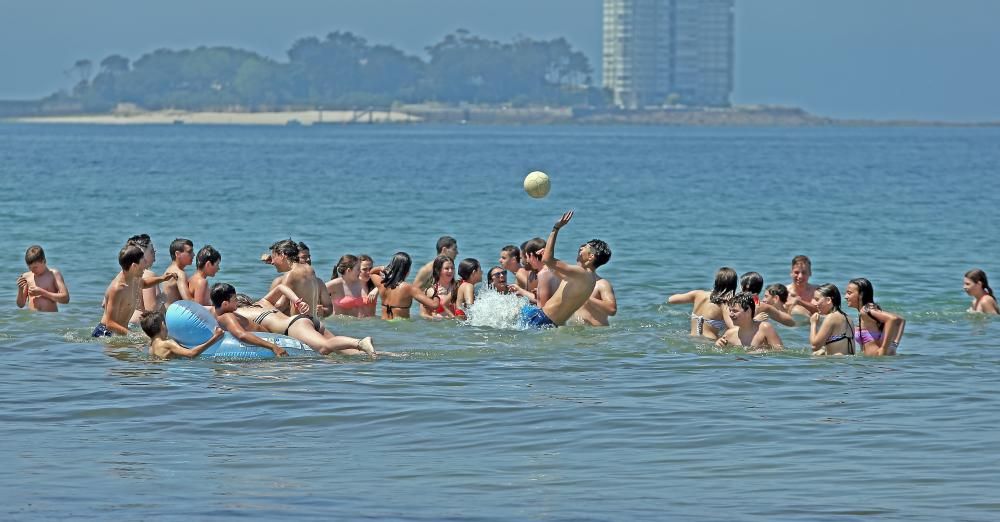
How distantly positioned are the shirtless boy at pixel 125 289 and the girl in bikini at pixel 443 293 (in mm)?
3656

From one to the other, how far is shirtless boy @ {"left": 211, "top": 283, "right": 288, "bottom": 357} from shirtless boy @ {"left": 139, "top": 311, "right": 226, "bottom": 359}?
0.13m

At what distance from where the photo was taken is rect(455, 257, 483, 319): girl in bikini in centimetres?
A: 1778

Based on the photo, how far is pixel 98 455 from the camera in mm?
10719

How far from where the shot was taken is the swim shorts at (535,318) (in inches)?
666

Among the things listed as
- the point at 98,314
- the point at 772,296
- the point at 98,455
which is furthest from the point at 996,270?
the point at 98,455

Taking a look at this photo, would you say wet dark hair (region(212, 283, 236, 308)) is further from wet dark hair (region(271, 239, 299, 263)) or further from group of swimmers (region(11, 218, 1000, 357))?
wet dark hair (region(271, 239, 299, 263))

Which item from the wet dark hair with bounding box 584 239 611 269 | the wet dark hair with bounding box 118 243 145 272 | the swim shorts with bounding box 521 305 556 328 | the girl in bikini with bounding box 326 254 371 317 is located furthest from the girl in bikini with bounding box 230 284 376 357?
the wet dark hair with bounding box 584 239 611 269

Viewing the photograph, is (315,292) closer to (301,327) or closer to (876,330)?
(301,327)

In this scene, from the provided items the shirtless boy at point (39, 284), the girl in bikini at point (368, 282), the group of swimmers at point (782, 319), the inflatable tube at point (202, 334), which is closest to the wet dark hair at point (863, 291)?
the group of swimmers at point (782, 319)

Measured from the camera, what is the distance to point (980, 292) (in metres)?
18.5

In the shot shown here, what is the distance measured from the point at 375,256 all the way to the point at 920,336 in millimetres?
15485

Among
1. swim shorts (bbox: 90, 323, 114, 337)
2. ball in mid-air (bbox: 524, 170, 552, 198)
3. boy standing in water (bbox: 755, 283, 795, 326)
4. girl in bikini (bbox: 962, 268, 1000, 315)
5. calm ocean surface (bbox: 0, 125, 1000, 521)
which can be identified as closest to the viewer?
calm ocean surface (bbox: 0, 125, 1000, 521)

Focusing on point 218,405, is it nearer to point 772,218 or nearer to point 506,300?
point 506,300

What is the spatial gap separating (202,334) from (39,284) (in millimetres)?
4159
